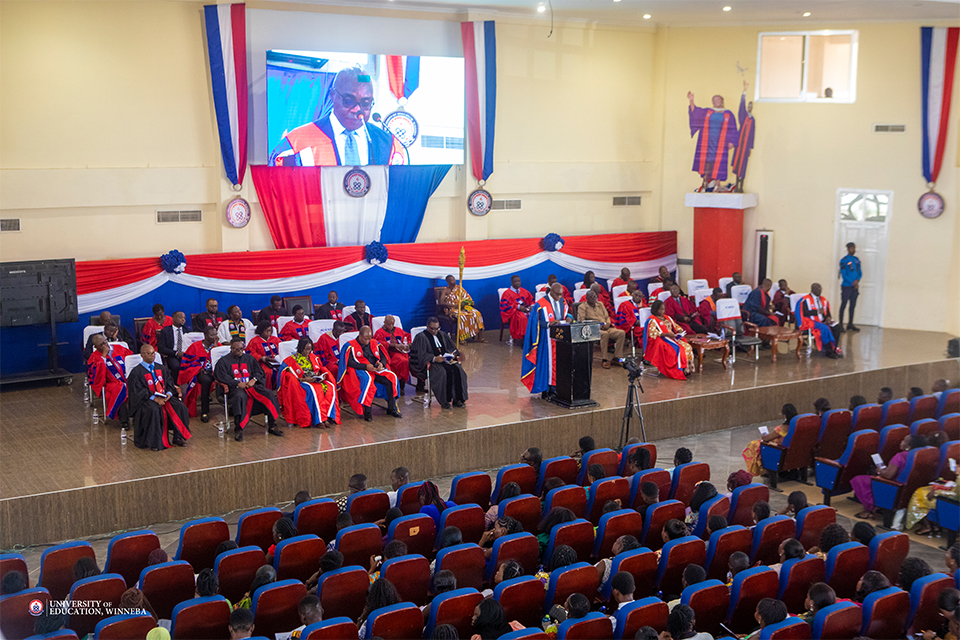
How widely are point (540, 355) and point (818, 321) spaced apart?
14.0ft

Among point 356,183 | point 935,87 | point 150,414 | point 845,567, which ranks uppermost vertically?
point 935,87

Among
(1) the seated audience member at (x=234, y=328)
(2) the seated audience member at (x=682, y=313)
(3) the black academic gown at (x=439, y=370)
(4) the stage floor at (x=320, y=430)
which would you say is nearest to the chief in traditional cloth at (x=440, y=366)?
(3) the black academic gown at (x=439, y=370)

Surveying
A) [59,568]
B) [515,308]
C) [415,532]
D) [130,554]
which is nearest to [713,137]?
[515,308]

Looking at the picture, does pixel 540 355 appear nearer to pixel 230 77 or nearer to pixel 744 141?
pixel 230 77

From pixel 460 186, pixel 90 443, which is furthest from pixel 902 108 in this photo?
pixel 90 443

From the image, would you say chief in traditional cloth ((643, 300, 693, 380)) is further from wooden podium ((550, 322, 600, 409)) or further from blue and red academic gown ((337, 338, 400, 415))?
blue and red academic gown ((337, 338, 400, 415))

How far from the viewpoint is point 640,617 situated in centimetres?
473

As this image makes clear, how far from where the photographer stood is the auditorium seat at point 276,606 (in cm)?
497

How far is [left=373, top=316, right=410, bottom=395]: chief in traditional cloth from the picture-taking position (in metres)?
10.1

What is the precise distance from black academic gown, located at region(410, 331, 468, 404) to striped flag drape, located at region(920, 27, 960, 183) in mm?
8106

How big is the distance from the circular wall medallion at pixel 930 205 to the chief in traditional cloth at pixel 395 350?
8.18 m

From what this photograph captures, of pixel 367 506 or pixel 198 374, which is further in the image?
pixel 198 374

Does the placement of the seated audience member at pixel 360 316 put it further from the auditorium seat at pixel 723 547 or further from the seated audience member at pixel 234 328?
the auditorium seat at pixel 723 547

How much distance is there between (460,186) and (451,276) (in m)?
1.88
